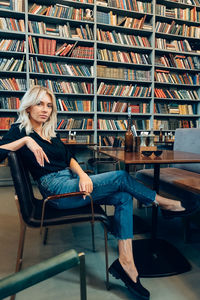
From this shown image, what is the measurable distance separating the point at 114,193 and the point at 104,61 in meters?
3.10

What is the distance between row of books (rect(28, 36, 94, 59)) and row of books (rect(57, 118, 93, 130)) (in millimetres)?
1084

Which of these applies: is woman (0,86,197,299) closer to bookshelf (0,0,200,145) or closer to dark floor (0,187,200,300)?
dark floor (0,187,200,300)

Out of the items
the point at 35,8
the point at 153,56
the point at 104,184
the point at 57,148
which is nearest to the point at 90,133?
the point at 153,56

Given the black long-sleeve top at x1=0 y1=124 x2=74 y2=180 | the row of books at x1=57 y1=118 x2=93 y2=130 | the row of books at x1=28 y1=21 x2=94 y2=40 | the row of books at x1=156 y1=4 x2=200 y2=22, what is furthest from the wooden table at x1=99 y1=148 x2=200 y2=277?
the row of books at x1=156 y1=4 x2=200 y2=22

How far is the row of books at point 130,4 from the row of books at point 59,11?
1.26 feet

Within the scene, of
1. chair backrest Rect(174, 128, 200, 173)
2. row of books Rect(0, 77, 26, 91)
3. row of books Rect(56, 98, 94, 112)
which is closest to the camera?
chair backrest Rect(174, 128, 200, 173)

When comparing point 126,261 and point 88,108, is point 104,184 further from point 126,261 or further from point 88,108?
point 88,108

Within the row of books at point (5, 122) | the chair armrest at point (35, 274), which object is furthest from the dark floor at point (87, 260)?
the row of books at point (5, 122)

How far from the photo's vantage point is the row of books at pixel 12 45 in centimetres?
331

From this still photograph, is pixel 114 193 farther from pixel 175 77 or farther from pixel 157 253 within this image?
pixel 175 77

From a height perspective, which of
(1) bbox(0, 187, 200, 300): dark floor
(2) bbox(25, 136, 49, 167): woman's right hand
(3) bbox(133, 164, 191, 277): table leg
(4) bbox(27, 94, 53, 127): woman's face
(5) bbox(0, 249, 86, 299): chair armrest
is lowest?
(1) bbox(0, 187, 200, 300): dark floor

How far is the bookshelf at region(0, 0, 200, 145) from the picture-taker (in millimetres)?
3430

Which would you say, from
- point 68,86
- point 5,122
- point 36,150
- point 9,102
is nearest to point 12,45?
point 9,102

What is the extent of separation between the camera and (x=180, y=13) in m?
4.08
